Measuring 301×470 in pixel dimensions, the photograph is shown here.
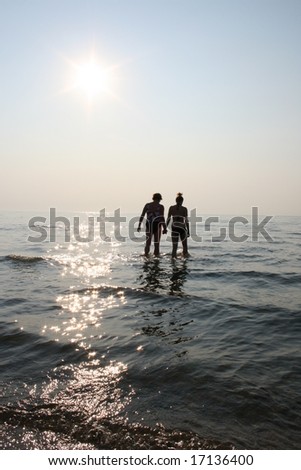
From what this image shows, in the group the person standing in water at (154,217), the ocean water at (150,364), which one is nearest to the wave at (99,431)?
the ocean water at (150,364)

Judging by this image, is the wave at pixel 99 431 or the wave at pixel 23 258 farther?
the wave at pixel 23 258

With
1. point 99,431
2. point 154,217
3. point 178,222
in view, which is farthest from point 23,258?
point 99,431

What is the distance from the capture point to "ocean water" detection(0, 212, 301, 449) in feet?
10.2

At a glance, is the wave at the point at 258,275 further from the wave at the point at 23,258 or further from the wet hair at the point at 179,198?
the wave at the point at 23,258

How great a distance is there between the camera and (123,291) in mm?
8703

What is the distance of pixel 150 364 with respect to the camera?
4.53 metres

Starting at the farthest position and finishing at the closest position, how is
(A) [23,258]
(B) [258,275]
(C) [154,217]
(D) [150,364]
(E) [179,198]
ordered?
(C) [154,217] → (E) [179,198] → (A) [23,258] → (B) [258,275] → (D) [150,364]

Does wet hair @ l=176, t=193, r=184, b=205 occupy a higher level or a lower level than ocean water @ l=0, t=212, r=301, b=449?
higher

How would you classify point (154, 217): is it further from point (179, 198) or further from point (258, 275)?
point (258, 275)

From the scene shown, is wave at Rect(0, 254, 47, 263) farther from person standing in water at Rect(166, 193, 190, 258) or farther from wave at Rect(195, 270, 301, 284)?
wave at Rect(195, 270, 301, 284)

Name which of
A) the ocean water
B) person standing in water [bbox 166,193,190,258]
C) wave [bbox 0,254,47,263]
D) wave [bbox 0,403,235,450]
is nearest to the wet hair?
person standing in water [bbox 166,193,190,258]

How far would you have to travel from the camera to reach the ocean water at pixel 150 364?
3100mm
